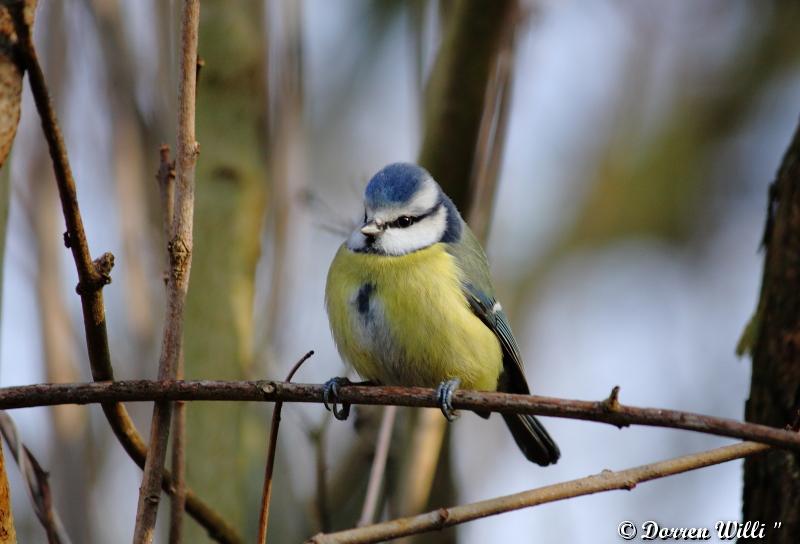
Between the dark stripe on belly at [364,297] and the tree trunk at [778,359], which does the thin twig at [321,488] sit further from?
the tree trunk at [778,359]

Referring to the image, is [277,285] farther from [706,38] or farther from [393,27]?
[706,38]

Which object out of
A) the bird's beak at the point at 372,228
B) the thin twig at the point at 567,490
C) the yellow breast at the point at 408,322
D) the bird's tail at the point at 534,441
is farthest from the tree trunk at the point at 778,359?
the bird's beak at the point at 372,228

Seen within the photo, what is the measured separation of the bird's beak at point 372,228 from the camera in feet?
8.81

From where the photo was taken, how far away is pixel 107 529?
3227 mm

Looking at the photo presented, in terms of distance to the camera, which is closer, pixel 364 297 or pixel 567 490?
pixel 567 490

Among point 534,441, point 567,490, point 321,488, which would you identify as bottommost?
point 567,490

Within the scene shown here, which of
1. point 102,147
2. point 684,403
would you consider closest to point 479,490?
point 684,403

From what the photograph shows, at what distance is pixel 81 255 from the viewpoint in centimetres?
141

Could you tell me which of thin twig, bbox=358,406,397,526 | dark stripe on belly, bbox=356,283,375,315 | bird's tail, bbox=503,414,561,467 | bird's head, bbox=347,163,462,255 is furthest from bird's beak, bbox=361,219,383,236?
bird's tail, bbox=503,414,561,467

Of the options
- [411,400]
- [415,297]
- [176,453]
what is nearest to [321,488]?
[415,297]

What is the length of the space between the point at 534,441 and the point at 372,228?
2.96ft

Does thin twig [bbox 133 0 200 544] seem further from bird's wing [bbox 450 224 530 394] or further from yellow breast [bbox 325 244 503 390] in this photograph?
bird's wing [bbox 450 224 530 394]

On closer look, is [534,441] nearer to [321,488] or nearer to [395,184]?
[321,488]

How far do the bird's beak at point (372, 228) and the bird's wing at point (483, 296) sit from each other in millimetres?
240
